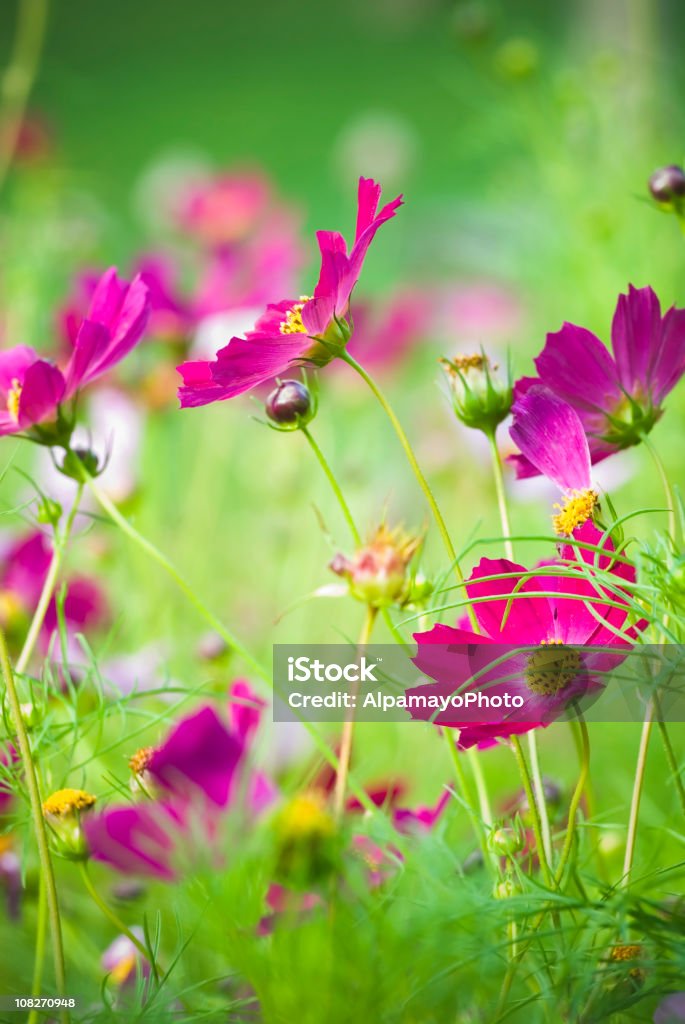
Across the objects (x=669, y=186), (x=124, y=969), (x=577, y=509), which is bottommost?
(x=124, y=969)

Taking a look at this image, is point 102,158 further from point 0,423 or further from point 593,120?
point 0,423

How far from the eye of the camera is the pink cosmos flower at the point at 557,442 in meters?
0.27

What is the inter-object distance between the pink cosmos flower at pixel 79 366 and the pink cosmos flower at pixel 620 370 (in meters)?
0.12

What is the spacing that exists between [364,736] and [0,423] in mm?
441

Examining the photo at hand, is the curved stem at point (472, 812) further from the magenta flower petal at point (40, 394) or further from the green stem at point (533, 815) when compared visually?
the magenta flower petal at point (40, 394)

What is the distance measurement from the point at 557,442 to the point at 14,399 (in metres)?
0.16

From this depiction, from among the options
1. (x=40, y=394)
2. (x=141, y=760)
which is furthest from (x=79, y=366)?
(x=141, y=760)

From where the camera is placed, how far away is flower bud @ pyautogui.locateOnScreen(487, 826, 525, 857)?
10.4 inches

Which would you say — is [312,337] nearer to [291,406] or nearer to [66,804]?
[291,406]

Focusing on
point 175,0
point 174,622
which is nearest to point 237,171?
point 174,622

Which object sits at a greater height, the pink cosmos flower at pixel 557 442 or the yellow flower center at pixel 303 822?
the pink cosmos flower at pixel 557 442

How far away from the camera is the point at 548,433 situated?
0.27 metres

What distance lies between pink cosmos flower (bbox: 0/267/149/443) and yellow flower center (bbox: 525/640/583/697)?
0.49 feet

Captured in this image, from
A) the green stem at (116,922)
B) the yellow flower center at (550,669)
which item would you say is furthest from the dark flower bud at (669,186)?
the green stem at (116,922)
